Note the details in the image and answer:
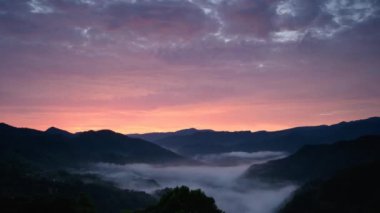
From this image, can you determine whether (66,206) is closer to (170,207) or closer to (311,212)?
(170,207)

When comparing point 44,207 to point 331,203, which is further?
point 331,203

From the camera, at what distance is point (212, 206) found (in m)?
75.0

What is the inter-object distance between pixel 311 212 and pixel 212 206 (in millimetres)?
136984

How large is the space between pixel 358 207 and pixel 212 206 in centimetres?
12597

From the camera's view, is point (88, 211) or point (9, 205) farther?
point (9, 205)

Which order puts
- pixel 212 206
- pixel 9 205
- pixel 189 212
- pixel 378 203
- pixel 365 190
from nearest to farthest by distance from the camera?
1. pixel 189 212
2. pixel 212 206
3. pixel 9 205
4. pixel 378 203
5. pixel 365 190

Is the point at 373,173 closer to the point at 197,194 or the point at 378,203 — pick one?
the point at 378,203

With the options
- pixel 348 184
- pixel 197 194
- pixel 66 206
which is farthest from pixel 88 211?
pixel 348 184

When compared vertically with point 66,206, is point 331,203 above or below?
below

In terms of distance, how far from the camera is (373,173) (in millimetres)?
197625

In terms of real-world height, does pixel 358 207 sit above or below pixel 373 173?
below

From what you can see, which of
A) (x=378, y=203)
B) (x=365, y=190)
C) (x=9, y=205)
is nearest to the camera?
(x=9, y=205)

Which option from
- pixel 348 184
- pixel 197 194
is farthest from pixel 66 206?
pixel 348 184

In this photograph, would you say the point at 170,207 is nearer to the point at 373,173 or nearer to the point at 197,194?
the point at 197,194
